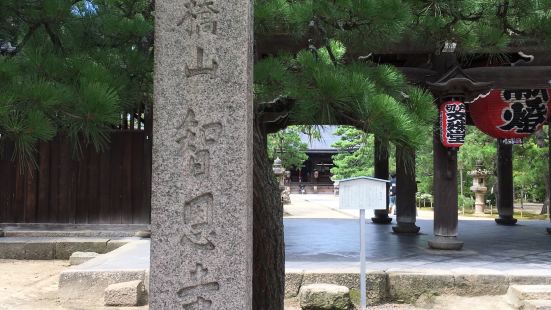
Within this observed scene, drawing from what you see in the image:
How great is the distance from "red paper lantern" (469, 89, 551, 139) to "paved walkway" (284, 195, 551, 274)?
214cm

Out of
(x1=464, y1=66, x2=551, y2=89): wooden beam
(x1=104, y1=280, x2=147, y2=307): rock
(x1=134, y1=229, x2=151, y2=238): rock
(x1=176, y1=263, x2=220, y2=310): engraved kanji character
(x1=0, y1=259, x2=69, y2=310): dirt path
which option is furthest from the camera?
(x1=134, y1=229, x2=151, y2=238): rock

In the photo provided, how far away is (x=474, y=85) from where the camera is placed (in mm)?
7301

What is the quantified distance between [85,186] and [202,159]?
8064 mm

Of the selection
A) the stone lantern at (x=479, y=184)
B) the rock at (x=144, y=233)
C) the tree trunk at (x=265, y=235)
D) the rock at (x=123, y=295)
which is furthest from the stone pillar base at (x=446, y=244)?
the stone lantern at (x=479, y=184)

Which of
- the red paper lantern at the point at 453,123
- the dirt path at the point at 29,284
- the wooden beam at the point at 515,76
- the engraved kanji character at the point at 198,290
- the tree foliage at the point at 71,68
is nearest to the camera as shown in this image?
the tree foliage at the point at 71,68

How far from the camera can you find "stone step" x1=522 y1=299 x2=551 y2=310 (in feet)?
16.2

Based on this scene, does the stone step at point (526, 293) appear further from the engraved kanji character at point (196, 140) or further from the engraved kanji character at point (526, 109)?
the engraved kanji character at point (196, 140)

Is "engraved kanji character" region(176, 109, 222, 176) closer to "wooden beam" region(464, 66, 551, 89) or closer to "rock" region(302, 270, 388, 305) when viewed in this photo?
"rock" region(302, 270, 388, 305)

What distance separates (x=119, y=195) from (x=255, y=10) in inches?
309

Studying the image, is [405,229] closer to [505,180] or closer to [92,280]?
[505,180]

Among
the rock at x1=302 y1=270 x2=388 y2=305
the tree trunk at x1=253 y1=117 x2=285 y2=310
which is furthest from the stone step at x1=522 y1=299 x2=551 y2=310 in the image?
the tree trunk at x1=253 y1=117 x2=285 y2=310

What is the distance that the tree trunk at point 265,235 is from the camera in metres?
3.30

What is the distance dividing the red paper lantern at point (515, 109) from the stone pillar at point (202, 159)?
6.87m

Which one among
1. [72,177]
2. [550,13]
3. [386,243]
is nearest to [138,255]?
[72,177]
